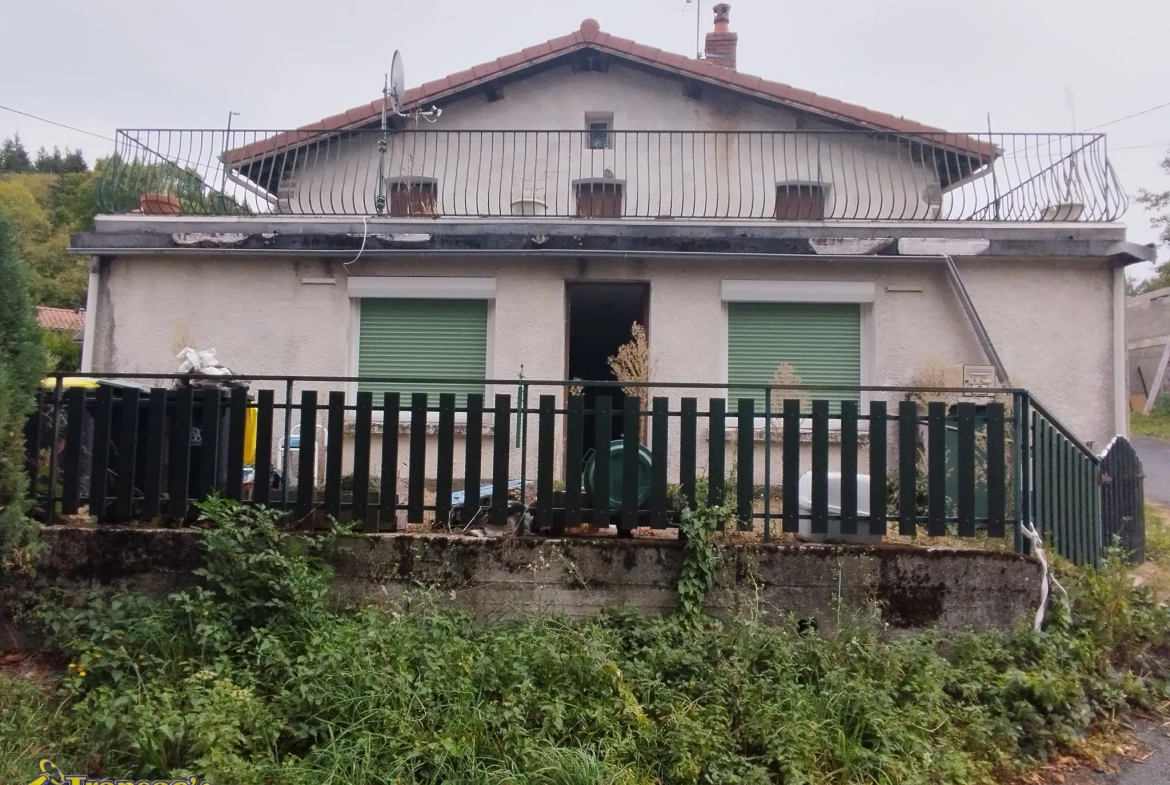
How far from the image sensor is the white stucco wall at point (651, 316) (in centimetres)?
755

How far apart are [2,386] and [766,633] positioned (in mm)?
4030

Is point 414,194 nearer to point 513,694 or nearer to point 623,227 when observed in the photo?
point 623,227

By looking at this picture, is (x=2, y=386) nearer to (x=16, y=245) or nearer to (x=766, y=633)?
(x=16, y=245)

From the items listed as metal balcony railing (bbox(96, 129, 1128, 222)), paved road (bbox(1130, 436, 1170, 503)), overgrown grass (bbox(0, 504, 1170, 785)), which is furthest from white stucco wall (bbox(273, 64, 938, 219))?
paved road (bbox(1130, 436, 1170, 503))

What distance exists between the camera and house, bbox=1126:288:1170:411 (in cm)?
2138

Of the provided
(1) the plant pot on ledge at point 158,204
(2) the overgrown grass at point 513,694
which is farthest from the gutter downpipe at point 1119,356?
(1) the plant pot on ledge at point 158,204

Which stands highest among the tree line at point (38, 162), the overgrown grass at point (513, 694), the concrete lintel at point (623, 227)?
the tree line at point (38, 162)

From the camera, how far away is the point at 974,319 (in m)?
7.41

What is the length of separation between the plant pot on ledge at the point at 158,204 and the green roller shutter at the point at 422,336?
7.75ft

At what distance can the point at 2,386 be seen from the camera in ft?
12.5

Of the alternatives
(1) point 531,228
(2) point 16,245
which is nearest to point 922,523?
(1) point 531,228

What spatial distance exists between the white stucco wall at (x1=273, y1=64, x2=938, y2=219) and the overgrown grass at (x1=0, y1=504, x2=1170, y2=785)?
5906mm

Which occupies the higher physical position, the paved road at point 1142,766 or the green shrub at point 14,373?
the green shrub at point 14,373

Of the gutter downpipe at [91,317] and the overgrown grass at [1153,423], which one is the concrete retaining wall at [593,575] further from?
the overgrown grass at [1153,423]
